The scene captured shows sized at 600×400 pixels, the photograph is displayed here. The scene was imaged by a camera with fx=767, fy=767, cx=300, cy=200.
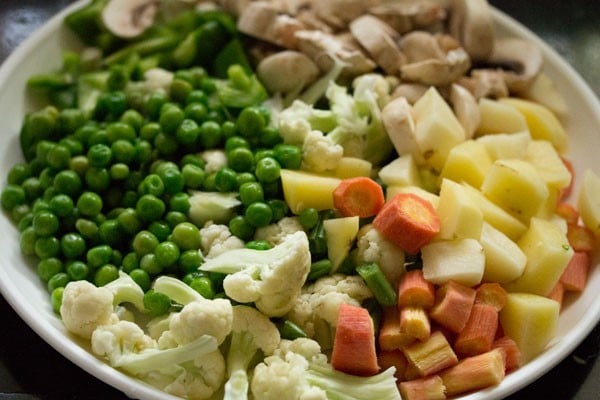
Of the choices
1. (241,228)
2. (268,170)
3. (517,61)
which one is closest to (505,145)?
(517,61)

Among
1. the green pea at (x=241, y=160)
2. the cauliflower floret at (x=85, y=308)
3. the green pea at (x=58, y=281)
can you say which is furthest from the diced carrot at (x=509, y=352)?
the green pea at (x=58, y=281)

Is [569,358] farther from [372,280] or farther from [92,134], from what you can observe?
[92,134]

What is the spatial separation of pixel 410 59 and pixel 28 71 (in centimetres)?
159

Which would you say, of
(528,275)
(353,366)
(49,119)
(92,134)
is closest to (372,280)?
(353,366)

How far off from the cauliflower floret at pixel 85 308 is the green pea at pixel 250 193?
0.58 m

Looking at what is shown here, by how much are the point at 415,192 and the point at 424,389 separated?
2.25ft

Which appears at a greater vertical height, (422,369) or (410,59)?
(410,59)

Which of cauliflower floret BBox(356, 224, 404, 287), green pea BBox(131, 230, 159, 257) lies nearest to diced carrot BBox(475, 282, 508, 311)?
cauliflower floret BBox(356, 224, 404, 287)

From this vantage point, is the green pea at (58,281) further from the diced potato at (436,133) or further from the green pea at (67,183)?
the diced potato at (436,133)

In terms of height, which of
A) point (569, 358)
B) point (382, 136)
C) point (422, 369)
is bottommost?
point (569, 358)

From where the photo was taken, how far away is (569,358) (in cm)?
255

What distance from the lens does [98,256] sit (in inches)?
101

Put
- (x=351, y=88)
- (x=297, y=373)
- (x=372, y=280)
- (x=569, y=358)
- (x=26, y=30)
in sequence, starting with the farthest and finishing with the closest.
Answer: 1. (x=26, y=30)
2. (x=351, y=88)
3. (x=569, y=358)
4. (x=372, y=280)
5. (x=297, y=373)

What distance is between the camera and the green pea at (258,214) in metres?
2.58
